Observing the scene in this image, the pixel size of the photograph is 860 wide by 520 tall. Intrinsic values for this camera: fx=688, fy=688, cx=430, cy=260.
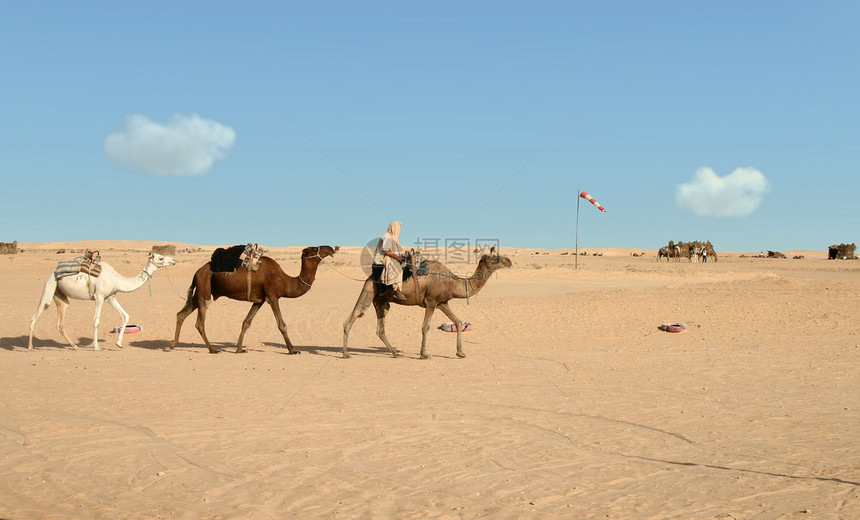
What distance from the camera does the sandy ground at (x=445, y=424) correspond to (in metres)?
5.98

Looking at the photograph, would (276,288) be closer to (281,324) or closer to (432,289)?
(281,324)

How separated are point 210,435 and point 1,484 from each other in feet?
7.35

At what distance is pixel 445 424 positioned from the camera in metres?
8.71

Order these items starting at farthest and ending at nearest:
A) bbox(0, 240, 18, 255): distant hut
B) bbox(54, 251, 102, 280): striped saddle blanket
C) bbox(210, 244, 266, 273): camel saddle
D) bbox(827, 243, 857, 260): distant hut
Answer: bbox(827, 243, 857, 260): distant hut → bbox(0, 240, 18, 255): distant hut → bbox(210, 244, 266, 273): camel saddle → bbox(54, 251, 102, 280): striped saddle blanket

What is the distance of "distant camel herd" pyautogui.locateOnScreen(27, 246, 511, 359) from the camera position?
14.8 m

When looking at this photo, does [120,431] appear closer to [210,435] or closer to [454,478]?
[210,435]

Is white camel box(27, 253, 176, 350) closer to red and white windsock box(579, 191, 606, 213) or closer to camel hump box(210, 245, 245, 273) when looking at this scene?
camel hump box(210, 245, 245, 273)

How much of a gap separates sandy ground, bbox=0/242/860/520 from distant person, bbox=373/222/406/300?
5.70ft

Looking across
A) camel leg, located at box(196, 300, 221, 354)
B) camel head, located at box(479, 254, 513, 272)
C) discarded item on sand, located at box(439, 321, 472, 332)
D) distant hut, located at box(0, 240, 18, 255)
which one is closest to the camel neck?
camel leg, located at box(196, 300, 221, 354)

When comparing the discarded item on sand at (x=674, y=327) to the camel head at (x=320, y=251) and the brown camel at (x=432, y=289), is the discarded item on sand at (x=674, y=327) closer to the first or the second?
the brown camel at (x=432, y=289)

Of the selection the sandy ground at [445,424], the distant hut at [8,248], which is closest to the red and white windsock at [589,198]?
the sandy ground at [445,424]

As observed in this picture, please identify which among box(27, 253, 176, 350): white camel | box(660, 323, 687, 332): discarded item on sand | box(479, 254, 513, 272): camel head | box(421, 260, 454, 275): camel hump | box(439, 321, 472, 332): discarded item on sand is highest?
box(479, 254, 513, 272): camel head

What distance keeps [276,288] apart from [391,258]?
2939mm

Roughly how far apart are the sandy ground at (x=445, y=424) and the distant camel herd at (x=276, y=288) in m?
0.82
